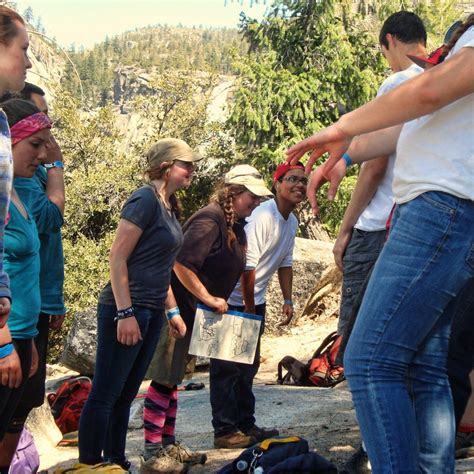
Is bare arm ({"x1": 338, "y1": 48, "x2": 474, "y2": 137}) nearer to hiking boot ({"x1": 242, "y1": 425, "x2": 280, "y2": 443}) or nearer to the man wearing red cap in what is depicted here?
the man wearing red cap

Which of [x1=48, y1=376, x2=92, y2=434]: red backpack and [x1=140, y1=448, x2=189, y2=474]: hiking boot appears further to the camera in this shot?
[x1=48, y1=376, x2=92, y2=434]: red backpack

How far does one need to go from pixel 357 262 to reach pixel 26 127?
1.62 metres

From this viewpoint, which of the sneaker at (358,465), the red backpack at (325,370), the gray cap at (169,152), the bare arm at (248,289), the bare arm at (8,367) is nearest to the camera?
the bare arm at (8,367)

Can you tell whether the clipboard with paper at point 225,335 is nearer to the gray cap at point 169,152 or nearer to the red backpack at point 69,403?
the gray cap at point 169,152

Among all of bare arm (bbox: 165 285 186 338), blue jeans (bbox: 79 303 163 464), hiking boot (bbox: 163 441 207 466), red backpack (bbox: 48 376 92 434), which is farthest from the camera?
red backpack (bbox: 48 376 92 434)

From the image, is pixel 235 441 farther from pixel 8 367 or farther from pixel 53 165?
pixel 8 367

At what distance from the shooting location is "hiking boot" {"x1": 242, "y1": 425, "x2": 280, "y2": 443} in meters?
5.02

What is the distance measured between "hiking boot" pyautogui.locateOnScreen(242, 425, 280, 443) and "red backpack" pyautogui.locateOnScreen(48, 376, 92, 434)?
59.8 inches

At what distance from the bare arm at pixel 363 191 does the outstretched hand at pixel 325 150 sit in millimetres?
1123

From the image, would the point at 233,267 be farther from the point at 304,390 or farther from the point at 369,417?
the point at 369,417

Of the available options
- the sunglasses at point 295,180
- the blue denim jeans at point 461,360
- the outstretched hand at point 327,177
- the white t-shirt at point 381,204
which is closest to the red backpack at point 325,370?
the sunglasses at point 295,180

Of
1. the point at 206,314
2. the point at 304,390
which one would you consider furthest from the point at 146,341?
the point at 304,390

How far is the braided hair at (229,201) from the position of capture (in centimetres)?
496

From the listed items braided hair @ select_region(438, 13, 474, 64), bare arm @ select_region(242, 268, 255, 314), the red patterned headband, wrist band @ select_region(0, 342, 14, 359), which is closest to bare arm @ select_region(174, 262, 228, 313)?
bare arm @ select_region(242, 268, 255, 314)
